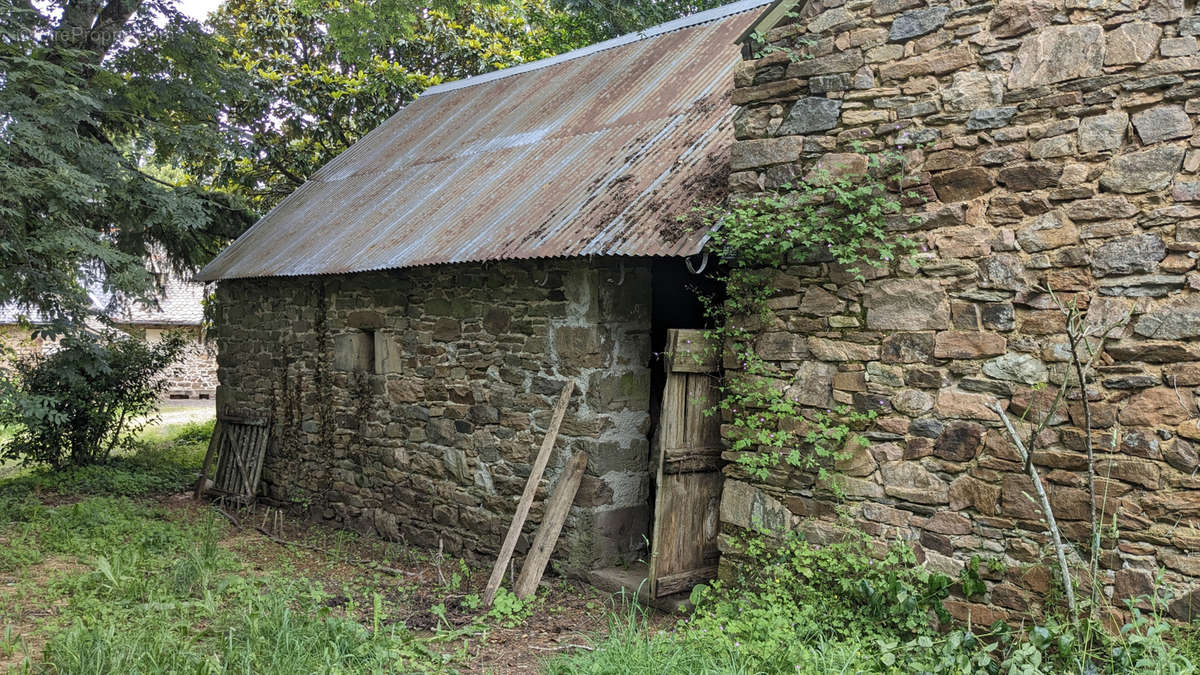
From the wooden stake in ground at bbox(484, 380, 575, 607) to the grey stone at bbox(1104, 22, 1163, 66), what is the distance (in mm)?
3529

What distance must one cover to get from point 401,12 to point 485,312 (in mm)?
4312

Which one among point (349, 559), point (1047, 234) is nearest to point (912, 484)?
point (1047, 234)

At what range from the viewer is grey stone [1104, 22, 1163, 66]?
391 cm

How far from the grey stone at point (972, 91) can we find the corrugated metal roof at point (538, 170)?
1.45 m

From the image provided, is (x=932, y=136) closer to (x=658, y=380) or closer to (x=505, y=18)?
(x=658, y=380)

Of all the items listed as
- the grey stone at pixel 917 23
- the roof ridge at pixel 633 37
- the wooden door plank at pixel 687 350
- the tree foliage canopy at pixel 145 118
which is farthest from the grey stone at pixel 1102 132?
the tree foliage canopy at pixel 145 118

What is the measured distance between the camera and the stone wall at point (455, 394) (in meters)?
6.06

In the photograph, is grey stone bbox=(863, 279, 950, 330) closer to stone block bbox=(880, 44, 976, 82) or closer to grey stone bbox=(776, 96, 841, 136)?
grey stone bbox=(776, 96, 841, 136)

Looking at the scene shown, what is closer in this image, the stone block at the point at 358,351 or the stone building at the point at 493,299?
the stone building at the point at 493,299

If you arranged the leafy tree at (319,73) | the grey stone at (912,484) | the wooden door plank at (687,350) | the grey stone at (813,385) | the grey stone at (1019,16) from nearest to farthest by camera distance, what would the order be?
1. the grey stone at (1019,16)
2. the grey stone at (912,484)
3. the grey stone at (813,385)
4. the wooden door plank at (687,350)
5. the leafy tree at (319,73)

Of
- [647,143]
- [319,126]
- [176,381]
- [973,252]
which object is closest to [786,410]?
[973,252]

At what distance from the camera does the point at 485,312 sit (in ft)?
22.1

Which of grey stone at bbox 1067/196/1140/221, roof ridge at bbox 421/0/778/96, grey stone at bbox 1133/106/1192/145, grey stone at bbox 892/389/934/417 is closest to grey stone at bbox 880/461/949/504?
grey stone at bbox 892/389/934/417

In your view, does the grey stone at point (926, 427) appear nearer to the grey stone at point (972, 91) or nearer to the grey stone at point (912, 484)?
the grey stone at point (912, 484)
